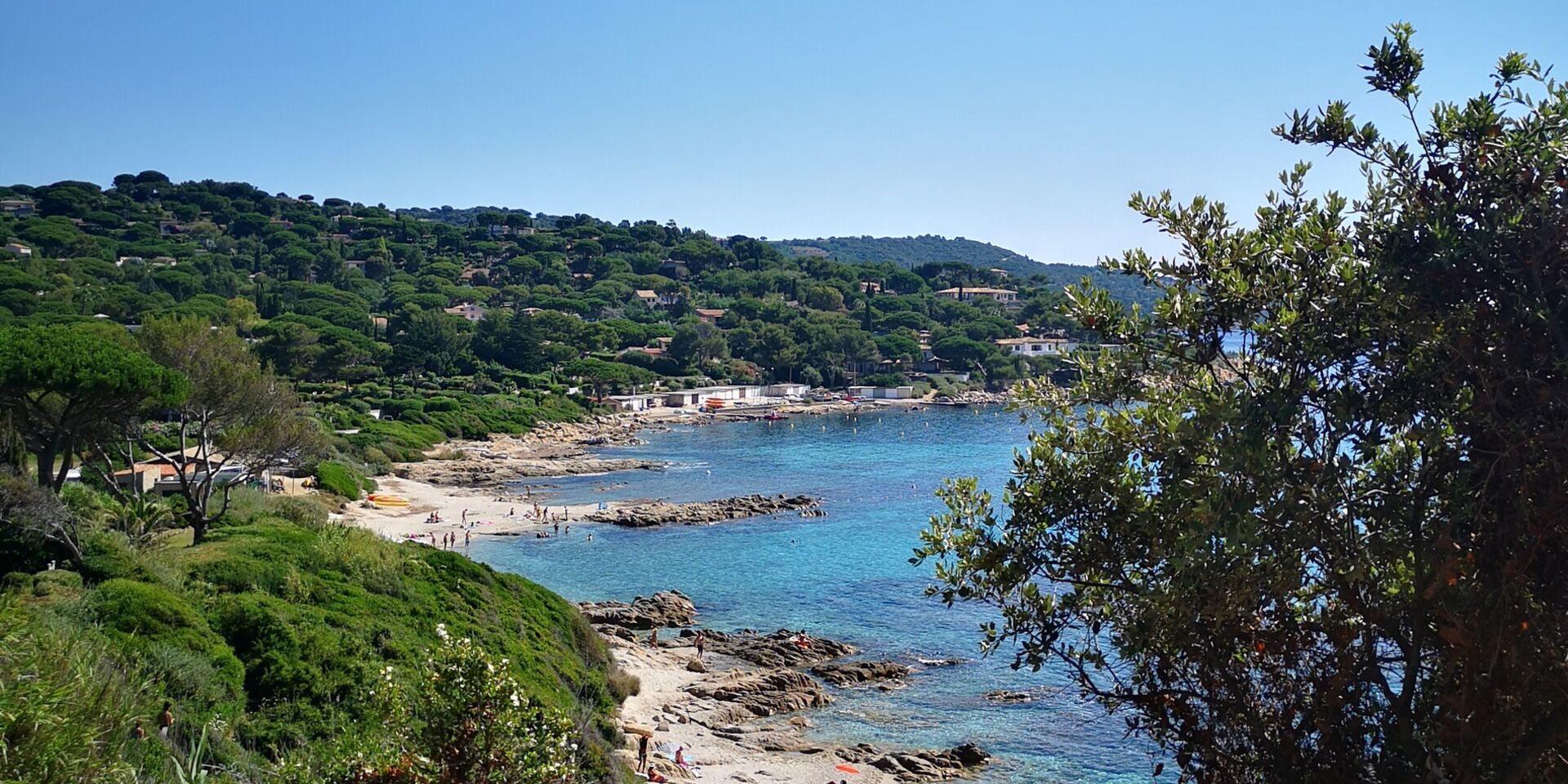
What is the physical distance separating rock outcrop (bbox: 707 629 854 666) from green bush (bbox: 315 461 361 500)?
17.6 m

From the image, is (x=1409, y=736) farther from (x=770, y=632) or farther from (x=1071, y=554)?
(x=770, y=632)

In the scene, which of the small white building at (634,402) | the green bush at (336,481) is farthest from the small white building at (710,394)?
the green bush at (336,481)

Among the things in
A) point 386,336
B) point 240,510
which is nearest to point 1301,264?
point 240,510

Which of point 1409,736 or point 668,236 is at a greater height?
point 668,236

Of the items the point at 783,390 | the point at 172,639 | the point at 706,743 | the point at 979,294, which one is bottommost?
the point at 706,743

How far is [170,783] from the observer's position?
716cm

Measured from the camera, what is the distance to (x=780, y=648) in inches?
856

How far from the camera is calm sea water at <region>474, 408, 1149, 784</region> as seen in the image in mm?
17250

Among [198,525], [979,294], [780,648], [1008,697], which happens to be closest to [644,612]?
[780,648]

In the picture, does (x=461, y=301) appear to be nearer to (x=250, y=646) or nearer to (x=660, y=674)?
(x=660, y=674)

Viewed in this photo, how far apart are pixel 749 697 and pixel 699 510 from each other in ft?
64.8

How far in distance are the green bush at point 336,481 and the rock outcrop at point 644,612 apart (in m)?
13.8

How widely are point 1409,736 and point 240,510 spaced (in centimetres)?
2118

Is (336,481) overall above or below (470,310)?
below
